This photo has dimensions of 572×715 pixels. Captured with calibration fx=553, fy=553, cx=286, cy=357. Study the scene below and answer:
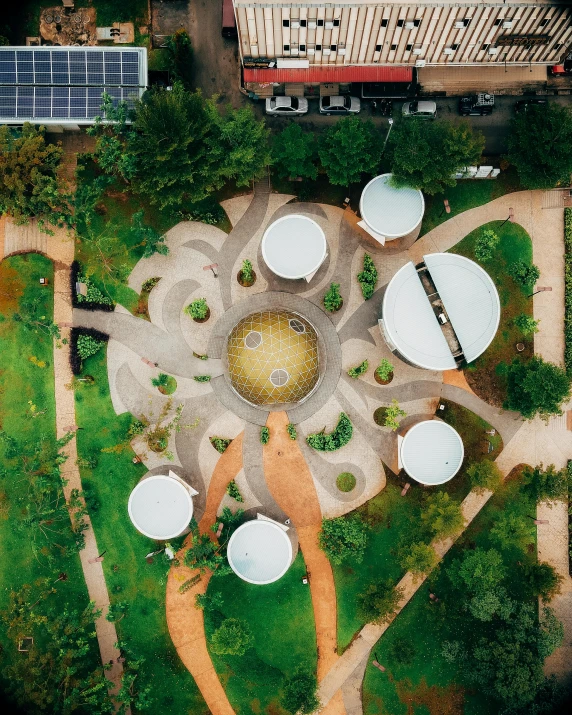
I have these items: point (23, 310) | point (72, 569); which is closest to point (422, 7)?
point (23, 310)

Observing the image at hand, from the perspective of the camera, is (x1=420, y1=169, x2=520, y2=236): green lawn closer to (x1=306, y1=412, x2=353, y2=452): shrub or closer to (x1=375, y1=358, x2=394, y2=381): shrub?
(x1=375, y1=358, x2=394, y2=381): shrub

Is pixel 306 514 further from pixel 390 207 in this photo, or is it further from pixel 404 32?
pixel 404 32

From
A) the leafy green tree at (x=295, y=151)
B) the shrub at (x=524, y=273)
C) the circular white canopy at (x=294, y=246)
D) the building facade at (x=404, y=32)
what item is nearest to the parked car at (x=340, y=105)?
the building facade at (x=404, y=32)

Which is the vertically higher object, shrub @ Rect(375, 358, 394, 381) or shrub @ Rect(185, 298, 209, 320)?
shrub @ Rect(185, 298, 209, 320)

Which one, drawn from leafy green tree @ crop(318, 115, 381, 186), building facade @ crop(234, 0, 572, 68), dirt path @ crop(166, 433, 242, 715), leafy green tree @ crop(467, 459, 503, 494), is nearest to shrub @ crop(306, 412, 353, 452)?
leafy green tree @ crop(467, 459, 503, 494)

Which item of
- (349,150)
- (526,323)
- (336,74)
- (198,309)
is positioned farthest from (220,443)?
(336,74)

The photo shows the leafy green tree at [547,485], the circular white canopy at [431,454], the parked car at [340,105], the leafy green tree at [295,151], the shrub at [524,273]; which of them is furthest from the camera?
the parked car at [340,105]

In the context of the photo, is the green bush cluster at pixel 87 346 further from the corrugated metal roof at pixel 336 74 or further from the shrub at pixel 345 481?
the corrugated metal roof at pixel 336 74
